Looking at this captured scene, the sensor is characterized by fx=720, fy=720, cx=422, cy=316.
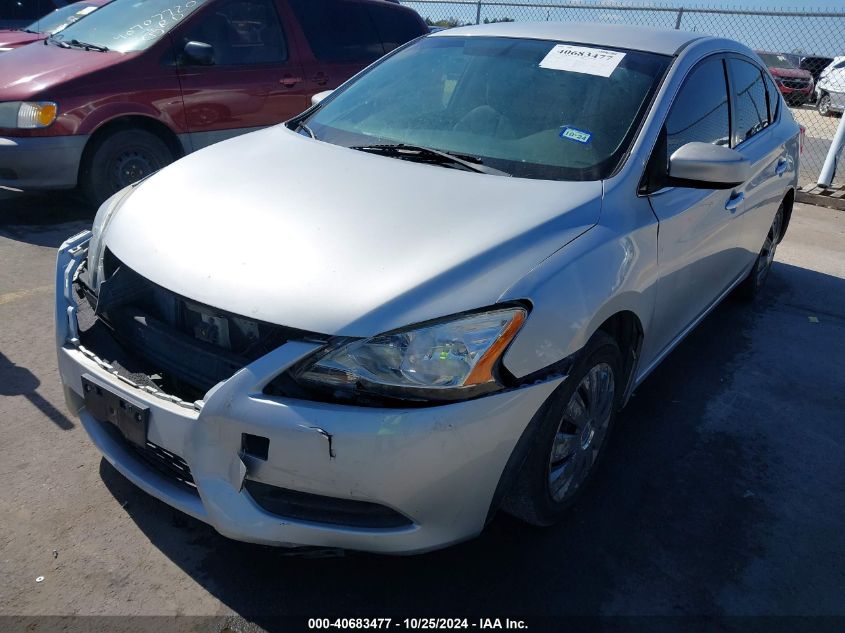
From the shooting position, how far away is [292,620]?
217 cm

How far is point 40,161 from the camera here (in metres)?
5.20

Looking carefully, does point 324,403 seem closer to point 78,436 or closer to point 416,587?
point 416,587

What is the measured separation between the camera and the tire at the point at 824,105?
58.2ft

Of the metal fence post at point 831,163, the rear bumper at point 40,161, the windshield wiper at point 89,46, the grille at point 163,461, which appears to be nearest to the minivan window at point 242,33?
the windshield wiper at point 89,46

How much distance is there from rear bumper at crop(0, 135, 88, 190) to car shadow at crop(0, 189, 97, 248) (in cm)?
33

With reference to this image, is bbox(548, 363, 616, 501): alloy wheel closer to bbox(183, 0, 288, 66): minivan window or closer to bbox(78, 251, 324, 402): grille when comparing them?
bbox(78, 251, 324, 402): grille

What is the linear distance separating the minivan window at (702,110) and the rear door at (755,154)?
18 cm

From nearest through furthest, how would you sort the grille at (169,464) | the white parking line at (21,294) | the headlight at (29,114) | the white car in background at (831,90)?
the grille at (169,464)
the white parking line at (21,294)
the headlight at (29,114)
the white car in background at (831,90)

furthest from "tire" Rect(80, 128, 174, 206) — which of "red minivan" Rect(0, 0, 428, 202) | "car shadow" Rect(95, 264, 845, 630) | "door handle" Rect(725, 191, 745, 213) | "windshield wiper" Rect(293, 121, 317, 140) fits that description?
"door handle" Rect(725, 191, 745, 213)

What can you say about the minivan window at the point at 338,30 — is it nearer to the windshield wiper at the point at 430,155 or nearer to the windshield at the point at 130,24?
the windshield at the point at 130,24

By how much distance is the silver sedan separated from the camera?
1951 mm

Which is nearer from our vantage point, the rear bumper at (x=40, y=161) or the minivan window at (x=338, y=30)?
the rear bumper at (x=40, y=161)

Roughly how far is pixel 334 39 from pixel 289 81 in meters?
0.72

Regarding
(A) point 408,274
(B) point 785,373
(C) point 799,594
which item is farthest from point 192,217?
(B) point 785,373
